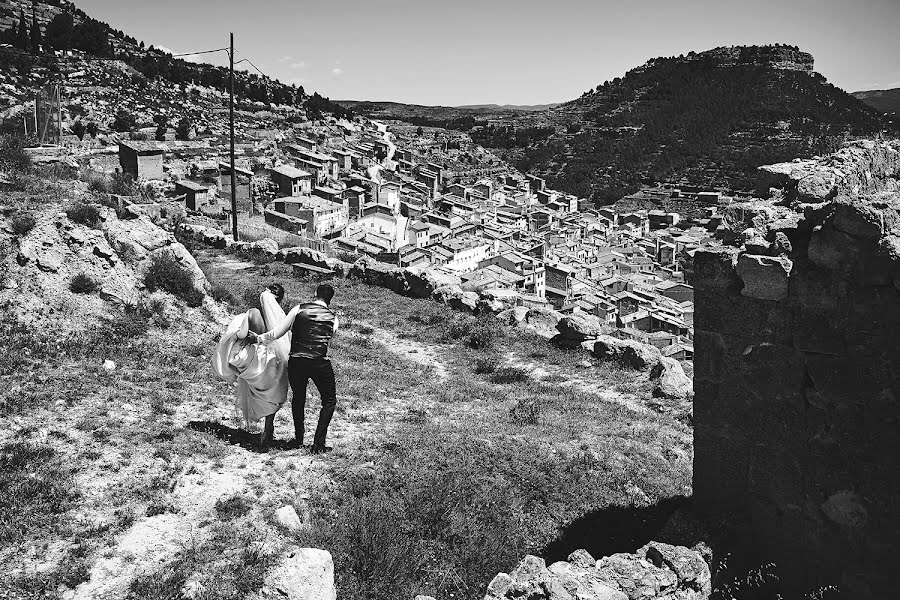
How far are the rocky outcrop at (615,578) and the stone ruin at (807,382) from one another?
0.71 m

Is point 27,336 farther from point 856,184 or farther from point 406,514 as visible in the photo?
point 856,184

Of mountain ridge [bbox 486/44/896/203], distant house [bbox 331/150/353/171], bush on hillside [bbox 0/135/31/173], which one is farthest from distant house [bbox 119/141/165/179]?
mountain ridge [bbox 486/44/896/203]

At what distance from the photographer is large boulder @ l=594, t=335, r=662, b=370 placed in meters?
11.7

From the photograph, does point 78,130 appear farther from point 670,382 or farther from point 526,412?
point 670,382

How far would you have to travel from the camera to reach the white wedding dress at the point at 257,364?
6535mm

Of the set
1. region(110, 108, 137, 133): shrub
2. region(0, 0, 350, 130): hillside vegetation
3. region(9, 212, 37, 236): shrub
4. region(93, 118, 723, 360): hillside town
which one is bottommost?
region(93, 118, 723, 360): hillside town

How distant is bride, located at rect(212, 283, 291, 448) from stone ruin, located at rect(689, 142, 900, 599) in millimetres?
3792

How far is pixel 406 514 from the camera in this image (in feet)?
18.3

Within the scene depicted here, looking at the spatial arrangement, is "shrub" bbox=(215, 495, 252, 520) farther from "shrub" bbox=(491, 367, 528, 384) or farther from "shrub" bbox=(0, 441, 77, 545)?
"shrub" bbox=(491, 367, 528, 384)

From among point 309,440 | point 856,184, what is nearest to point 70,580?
point 309,440

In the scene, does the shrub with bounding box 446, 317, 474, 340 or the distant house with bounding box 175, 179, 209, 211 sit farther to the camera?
the distant house with bounding box 175, 179, 209, 211

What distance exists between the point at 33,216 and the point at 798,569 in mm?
10263

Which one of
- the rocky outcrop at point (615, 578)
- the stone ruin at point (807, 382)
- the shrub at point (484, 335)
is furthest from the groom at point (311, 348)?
the shrub at point (484, 335)

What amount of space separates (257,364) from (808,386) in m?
4.65
